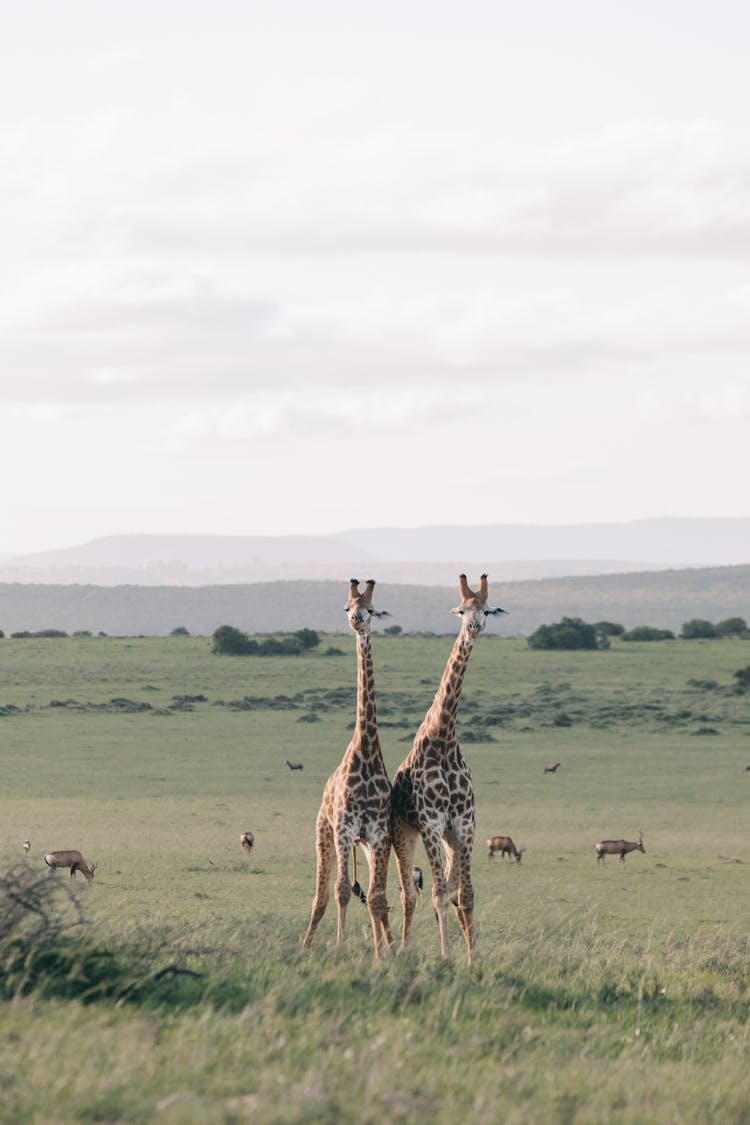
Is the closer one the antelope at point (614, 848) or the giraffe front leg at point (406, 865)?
the giraffe front leg at point (406, 865)

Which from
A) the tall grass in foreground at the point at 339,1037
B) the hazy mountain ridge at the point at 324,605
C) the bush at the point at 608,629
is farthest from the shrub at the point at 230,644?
the hazy mountain ridge at the point at 324,605

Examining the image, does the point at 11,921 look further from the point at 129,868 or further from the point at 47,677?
the point at 47,677

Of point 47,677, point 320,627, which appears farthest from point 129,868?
point 320,627

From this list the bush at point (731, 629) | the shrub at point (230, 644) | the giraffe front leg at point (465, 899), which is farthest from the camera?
the bush at point (731, 629)

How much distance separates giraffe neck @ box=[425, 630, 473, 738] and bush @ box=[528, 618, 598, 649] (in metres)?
51.2

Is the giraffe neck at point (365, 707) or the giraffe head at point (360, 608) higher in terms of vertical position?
the giraffe head at point (360, 608)

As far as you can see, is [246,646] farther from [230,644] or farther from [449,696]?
[449,696]

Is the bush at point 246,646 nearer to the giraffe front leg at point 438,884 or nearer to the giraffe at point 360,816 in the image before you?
the giraffe at point 360,816

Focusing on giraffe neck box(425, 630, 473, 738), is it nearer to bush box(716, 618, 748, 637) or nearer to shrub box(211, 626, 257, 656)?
shrub box(211, 626, 257, 656)

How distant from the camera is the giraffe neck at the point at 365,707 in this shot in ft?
41.7

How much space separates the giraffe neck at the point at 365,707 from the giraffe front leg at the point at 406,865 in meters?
0.66

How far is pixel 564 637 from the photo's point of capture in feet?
213

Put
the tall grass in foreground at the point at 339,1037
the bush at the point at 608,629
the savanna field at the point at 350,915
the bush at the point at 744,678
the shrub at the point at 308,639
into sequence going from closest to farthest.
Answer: the tall grass in foreground at the point at 339,1037, the savanna field at the point at 350,915, the bush at the point at 744,678, the shrub at the point at 308,639, the bush at the point at 608,629

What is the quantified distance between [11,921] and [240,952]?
224cm
